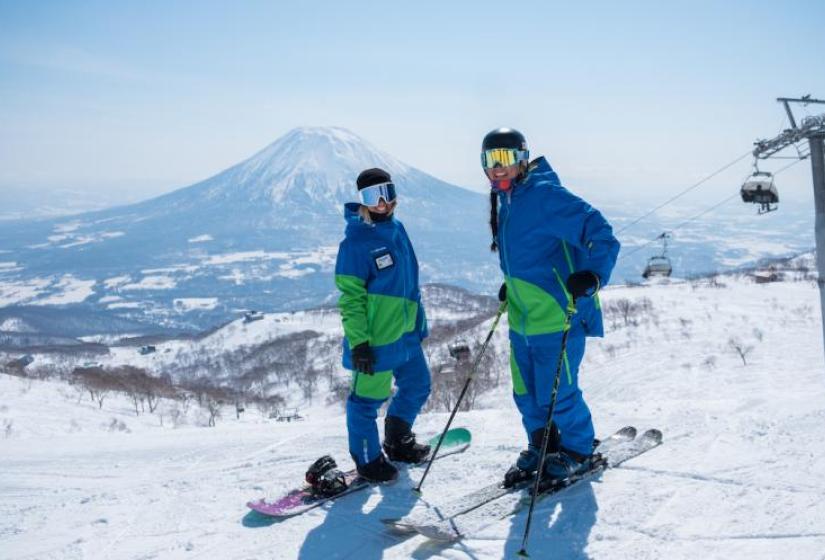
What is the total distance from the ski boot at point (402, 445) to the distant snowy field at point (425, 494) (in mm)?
191

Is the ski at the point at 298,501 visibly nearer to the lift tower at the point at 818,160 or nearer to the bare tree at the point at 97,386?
the lift tower at the point at 818,160

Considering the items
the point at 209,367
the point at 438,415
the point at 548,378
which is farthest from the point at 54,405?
the point at 209,367

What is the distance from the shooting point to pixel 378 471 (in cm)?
449

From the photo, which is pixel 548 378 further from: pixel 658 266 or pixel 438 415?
pixel 658 266

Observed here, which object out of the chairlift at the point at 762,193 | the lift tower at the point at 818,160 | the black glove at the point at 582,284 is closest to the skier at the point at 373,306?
the black glove at the point at 582,284

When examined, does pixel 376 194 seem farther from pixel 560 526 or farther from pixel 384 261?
pixel 560 526

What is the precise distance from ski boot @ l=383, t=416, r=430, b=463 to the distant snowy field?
191 millimetres

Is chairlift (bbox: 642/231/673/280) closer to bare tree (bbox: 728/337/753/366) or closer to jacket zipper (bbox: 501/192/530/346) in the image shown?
bare tree (bbox: 728/337/753/366)

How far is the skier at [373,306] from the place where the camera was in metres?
4.37

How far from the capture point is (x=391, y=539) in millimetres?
3596

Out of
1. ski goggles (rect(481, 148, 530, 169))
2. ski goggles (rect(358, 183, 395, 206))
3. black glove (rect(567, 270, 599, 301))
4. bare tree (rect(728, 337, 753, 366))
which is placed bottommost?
bare tree (rect(728, 337, 753, 366))

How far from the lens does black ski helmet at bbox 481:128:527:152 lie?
4012 mm

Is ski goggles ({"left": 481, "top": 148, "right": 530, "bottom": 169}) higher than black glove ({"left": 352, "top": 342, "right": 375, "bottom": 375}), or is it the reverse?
ski goggles ({"left": 481, "top": 148, "right": 530, "bottom": 169})

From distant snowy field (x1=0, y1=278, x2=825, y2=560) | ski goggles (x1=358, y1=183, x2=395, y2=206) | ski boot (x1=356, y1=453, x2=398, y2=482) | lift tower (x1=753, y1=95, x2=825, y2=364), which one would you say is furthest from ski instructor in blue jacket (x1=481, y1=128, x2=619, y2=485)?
lift tower (x1=753, y1=95, x2=825, y2=364)
